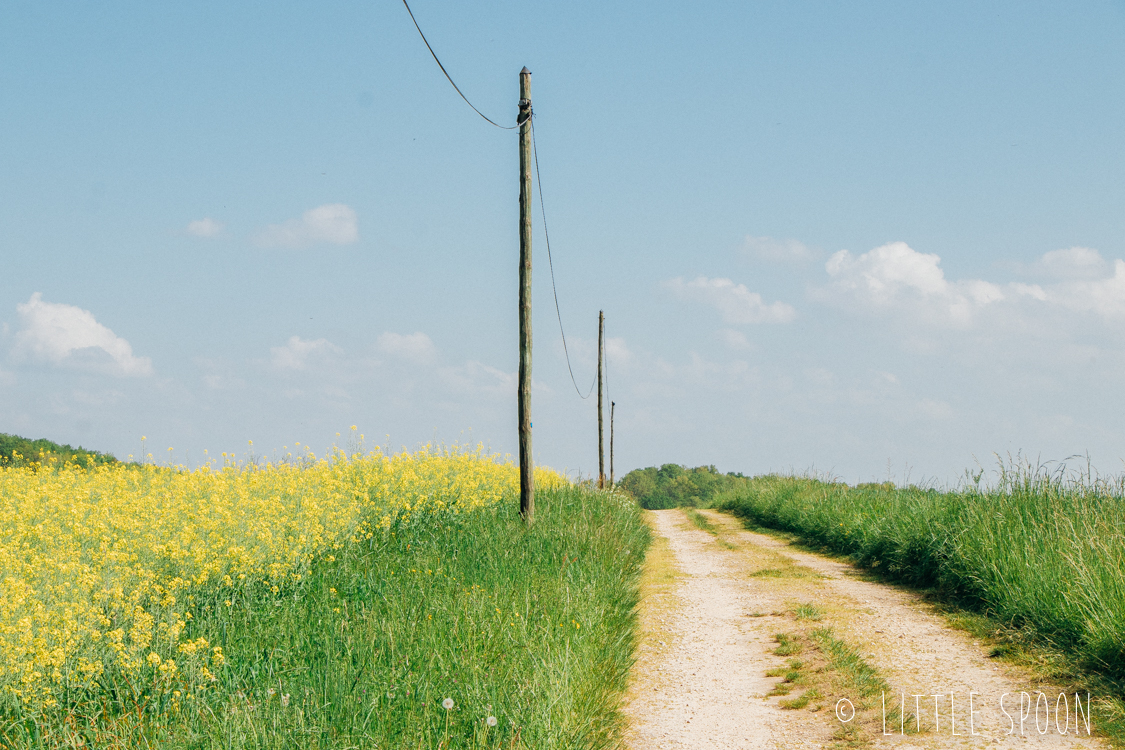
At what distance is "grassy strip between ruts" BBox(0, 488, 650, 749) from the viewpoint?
3.72 metres

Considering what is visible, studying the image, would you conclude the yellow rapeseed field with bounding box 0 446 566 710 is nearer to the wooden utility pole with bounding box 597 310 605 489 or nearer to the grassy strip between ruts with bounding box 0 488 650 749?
the grassy strip between ruts with bounding box 0 488 650 749

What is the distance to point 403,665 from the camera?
441 centimetres

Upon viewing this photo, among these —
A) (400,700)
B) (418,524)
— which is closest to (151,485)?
(418,524)

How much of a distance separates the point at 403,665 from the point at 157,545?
→ 366 cm

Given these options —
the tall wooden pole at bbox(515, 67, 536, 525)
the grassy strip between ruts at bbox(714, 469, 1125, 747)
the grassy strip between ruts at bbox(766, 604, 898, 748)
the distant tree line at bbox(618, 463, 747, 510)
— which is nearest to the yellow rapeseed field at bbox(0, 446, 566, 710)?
the tall wooden pole at bbox(515, 67, 536, 525)

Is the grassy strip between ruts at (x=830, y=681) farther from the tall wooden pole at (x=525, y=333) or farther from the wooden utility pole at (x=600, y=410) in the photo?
the wooden utility pole at (x=600, y=410)

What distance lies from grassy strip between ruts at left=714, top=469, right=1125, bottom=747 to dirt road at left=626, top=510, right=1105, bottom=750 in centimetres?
37

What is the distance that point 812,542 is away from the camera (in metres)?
14.1

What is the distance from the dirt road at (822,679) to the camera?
4.78 meters

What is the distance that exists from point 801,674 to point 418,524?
236 inches

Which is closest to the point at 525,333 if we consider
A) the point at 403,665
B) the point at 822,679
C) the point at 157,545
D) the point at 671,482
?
the point at 157,545

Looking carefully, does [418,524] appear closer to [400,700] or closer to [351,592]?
[351,592]

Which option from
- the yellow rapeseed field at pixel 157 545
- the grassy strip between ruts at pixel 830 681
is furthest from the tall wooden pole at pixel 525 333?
the grassy strip between ruts at pixel 830 681

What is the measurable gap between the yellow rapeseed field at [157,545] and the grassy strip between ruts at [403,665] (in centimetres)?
21
